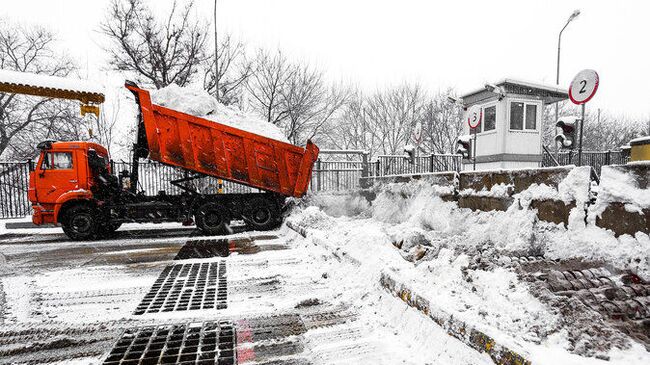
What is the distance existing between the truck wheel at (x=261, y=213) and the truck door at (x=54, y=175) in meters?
4.51

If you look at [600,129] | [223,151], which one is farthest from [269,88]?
[600,129]

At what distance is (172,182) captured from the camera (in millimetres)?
9672

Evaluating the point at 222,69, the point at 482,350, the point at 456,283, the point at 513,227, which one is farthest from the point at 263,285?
the point at 222,69

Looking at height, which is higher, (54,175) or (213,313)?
(54,175)

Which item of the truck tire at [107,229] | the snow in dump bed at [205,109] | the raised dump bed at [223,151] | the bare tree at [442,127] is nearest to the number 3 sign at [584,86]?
the raised dump bed at [223,151]

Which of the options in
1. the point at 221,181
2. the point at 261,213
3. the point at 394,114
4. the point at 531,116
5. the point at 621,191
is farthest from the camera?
the point at 394,114

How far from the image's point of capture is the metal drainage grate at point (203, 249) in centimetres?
674

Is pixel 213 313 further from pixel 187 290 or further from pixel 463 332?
pixel 463 332

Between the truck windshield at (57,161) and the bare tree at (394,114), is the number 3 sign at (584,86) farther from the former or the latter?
the bare tree at (394,114)

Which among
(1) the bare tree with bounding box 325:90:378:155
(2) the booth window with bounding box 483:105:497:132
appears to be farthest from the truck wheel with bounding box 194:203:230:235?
(1) the bare tree with bounding box 325:90:378:155

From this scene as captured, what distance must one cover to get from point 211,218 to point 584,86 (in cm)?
957

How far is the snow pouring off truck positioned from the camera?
9.04 m

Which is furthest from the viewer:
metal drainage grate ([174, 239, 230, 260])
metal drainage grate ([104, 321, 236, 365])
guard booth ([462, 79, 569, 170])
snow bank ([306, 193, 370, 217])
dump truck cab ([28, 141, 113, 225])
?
guard booth ([462, 79, 569, 170])

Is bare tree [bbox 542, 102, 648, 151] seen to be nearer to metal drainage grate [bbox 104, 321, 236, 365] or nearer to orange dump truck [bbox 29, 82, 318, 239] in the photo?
orange dump truck [bbox 29, 82, 318, 239]
